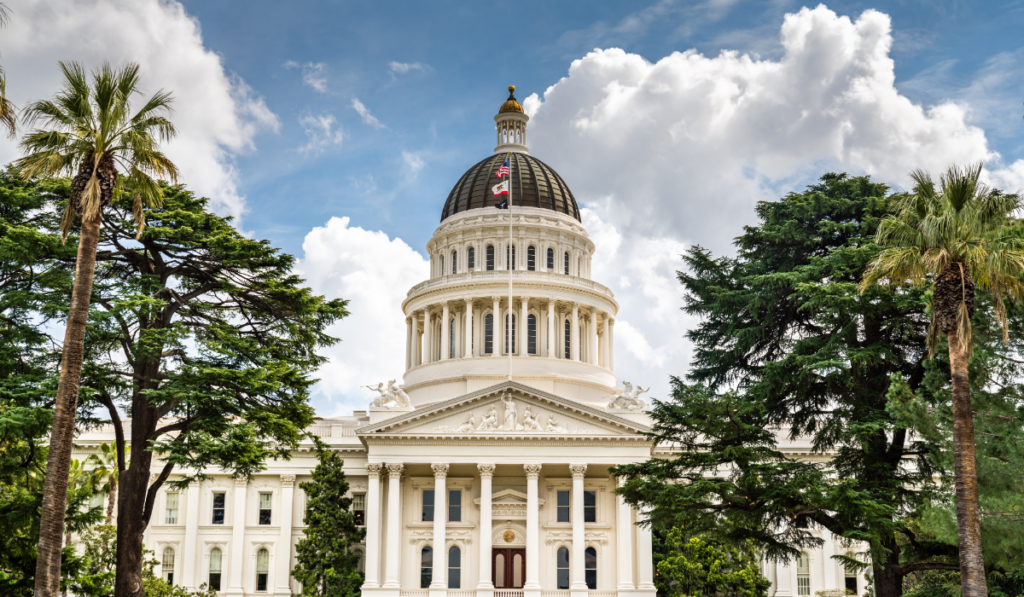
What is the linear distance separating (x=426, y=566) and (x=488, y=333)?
19077mm

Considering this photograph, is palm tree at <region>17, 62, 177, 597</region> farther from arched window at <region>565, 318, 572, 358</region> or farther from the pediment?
arched window at <region>565, 318, 572, 358</region>

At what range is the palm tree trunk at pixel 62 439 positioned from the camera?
21.2 metres

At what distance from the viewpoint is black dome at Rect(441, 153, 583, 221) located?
74562mm

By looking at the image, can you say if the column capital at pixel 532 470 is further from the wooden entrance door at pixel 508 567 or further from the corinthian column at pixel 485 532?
the wooden entrance door at pixel 508 567

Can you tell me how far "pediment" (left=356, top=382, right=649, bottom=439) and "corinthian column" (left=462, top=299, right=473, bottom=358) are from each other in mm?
13465

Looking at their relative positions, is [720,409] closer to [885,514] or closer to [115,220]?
[885,514]

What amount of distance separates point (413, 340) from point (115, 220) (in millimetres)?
39957

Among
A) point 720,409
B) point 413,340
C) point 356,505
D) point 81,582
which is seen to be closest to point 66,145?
point 81,582

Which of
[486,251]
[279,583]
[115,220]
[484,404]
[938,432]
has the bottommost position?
[279,583]

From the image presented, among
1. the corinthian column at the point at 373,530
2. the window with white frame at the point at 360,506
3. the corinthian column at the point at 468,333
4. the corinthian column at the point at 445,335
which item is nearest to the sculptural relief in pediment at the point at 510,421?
the corinthian column at the point at 373,530

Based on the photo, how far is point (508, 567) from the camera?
185 feet

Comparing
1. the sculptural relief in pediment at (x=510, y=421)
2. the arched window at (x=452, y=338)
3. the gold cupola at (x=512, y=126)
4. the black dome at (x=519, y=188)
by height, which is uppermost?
the gold cupola at (x=512, y=126)

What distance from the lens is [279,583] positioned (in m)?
59.2

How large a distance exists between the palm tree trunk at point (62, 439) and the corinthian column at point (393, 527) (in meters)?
32.0
